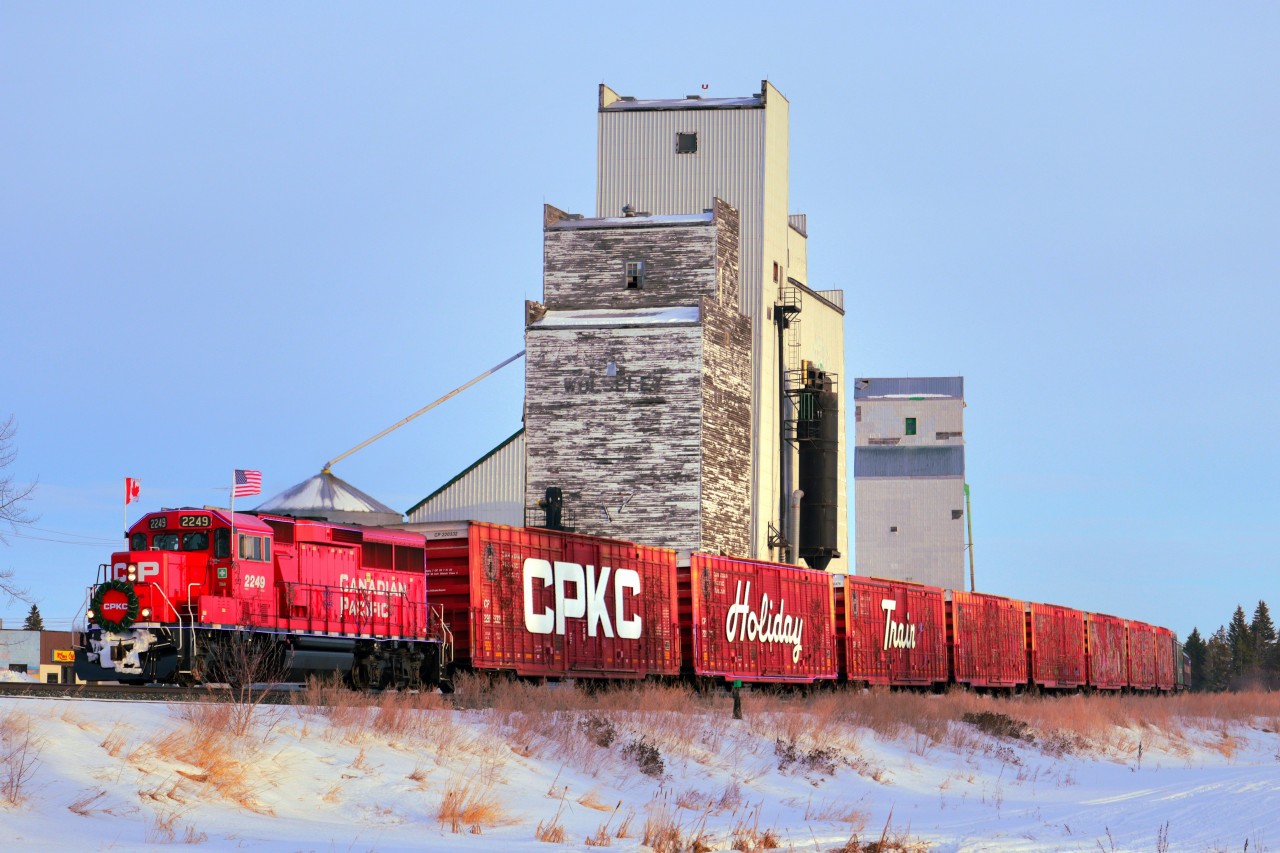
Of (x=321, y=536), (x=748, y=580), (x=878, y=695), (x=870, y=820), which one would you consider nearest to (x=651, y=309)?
(x=748, y=580)

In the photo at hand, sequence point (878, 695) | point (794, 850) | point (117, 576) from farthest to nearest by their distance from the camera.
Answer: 1. point (878, 695)
2. point (117, 576)
3. point (794, 850)

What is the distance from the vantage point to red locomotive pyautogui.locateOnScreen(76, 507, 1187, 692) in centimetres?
2277

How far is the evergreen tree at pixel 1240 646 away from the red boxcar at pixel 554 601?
413ft

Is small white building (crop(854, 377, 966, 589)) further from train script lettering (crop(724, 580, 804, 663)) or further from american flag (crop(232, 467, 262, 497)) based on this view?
american flag (crop(232, 467, 262, 497))

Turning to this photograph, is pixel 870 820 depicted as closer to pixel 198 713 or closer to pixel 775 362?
pixel 198 713

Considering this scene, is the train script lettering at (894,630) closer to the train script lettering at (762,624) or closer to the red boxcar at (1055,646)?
the train script lettering at (762,624)

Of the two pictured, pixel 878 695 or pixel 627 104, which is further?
pixel 627 104

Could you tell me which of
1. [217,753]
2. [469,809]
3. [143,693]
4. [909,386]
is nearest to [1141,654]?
[909,386]

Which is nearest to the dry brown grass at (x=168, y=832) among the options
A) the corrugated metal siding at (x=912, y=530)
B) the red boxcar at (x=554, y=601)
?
the red boxcar at (x=554, y=601)

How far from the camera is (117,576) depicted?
77.1ft

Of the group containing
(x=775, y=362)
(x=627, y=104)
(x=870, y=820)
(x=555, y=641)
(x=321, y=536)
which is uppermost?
(x=627, y=104)

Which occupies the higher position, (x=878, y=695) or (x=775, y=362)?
(x=775, y=362)

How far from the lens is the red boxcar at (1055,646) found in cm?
5512

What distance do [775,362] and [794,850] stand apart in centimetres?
4818
